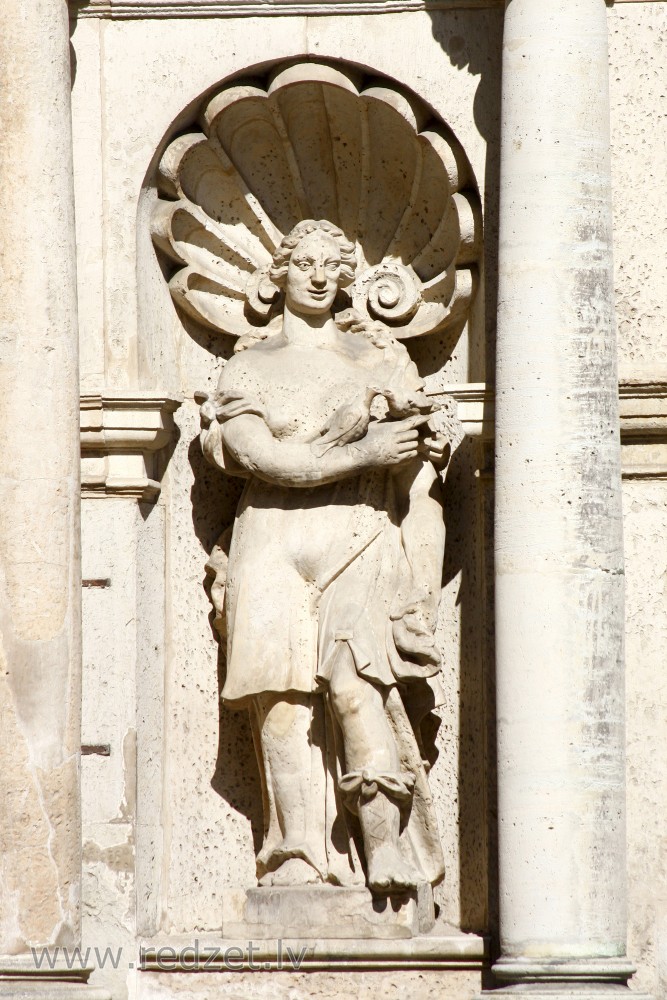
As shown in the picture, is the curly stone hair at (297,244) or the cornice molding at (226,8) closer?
the cornice molding at (226,8)

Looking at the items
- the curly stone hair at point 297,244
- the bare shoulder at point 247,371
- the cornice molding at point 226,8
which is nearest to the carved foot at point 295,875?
A: the bare shoulder at point 247,371

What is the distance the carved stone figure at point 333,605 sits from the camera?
23.9 feet

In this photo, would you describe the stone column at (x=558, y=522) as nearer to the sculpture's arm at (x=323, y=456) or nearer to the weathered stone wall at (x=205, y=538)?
the weathered stone wall at (x=205, y=538)

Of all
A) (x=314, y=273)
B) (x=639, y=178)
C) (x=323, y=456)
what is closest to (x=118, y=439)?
(x=323, y=456)

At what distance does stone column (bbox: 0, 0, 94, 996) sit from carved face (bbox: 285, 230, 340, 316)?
964mm

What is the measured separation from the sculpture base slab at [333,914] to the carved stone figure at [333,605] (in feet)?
0.24

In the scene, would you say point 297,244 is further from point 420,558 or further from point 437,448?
point 420,558

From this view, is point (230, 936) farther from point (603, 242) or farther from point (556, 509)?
point (603, 242)

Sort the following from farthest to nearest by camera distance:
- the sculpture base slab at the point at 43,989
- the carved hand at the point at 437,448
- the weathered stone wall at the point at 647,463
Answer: the carved hand at the point at 437,448
the weathered stone wall at the point at 647,463
the sculpture base slab at the point at 43,989

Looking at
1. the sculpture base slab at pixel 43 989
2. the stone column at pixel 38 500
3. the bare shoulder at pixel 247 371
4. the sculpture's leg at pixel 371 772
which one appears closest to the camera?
the sculpture base slab at pixel 43 989

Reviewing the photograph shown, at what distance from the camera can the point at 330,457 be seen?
24.2 ft

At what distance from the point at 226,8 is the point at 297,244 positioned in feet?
3.05

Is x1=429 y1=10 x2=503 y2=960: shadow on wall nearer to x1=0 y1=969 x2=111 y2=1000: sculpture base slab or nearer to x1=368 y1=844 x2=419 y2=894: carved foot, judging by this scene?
x1=368 y1=844 x2=419 y2=894: carved foot

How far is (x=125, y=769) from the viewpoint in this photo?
7.32 meters
